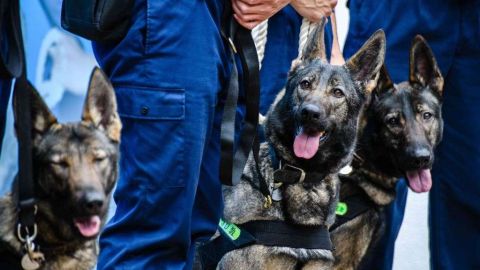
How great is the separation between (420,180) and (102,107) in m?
1.96

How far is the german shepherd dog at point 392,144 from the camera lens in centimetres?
395

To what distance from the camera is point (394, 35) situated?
166 inches

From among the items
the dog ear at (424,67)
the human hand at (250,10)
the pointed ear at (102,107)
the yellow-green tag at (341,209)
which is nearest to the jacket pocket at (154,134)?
the pointed ear at (102,107)

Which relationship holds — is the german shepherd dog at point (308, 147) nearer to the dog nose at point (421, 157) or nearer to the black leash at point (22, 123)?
the dog nose at point (421, 157)

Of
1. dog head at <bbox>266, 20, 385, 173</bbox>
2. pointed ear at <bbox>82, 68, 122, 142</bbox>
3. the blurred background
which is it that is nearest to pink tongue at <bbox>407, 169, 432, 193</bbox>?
dog head at <bbox>266, 20, 385, 173</bbox>

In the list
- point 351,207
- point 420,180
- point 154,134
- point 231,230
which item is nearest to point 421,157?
point 420,180

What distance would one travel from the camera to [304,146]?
11.4 feet

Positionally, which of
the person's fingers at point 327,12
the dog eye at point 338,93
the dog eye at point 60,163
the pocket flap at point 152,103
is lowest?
the dog eye at point 338,93

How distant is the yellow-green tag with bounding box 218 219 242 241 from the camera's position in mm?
3381

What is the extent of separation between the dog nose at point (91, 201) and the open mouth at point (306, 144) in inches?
50.8

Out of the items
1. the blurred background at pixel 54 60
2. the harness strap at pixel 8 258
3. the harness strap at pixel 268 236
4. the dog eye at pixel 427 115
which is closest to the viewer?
the harness strap at pixel 8 258

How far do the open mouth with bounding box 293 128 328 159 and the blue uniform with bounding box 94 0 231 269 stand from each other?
615 mm

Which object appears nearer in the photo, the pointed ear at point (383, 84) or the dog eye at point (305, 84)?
the dog eye at point (305, 84)

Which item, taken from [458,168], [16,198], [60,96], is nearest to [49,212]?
[16,198]
